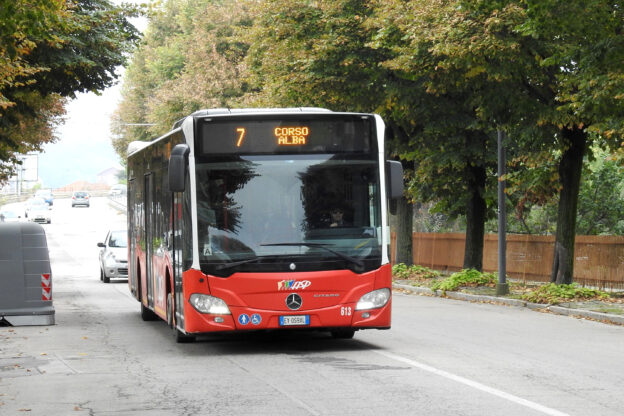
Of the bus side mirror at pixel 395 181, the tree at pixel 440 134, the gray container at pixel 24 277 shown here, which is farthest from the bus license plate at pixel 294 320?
the tree at pixel 440 134

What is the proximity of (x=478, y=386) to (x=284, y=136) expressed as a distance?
15.1 ft

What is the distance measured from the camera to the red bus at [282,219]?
13328 mm

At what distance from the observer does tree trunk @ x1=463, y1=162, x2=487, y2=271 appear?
33812mm

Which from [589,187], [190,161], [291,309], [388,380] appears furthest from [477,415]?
[589,187]

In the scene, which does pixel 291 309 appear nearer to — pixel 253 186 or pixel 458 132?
pixel 253 186

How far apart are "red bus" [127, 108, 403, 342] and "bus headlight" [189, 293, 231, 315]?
0.01 m

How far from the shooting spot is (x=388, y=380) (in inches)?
431

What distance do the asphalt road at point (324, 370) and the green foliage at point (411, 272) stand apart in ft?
46.0

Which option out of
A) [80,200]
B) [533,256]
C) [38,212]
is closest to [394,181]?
[533,256]

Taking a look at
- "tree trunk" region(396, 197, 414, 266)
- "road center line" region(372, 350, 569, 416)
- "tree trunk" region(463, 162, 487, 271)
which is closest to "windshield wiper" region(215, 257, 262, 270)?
"road center line" region(372, 350, 569, 416)

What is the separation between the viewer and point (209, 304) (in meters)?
13.4

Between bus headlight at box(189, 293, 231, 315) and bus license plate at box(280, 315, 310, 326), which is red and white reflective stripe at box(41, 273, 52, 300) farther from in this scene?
bus license plate at box(280, 315, 310, 326)

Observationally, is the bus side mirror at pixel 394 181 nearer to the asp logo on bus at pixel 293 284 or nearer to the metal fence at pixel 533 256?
the asp logo on bus at pixel 293 284

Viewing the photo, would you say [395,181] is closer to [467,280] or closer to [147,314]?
[147,314]
